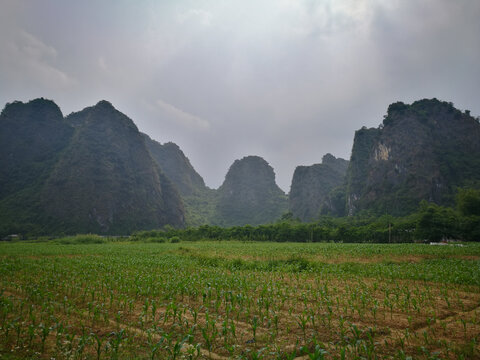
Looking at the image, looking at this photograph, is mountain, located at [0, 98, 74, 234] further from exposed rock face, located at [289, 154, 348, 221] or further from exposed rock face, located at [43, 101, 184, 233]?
exposed rock face, located at [289, 154, 348, 221]

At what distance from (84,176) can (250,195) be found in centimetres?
10214

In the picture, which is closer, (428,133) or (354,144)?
(428,133)

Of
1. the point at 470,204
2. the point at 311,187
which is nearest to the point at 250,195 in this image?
the point at 311,187

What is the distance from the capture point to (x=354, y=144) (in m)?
117

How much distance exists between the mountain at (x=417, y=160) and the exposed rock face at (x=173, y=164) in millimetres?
114973

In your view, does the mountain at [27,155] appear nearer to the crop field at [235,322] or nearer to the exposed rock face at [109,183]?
the exposed rock face at [109,183]

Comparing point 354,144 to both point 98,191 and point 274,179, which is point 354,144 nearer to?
point 274,179

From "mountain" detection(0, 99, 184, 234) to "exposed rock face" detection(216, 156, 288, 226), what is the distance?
4686 cm

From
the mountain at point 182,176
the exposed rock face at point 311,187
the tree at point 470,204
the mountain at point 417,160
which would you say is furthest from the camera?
the mountain at point 182,176

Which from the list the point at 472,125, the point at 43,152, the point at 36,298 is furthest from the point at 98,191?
the point at 472,125

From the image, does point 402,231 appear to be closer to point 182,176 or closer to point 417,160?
point 417,160

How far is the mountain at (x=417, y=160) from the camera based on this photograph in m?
74.4

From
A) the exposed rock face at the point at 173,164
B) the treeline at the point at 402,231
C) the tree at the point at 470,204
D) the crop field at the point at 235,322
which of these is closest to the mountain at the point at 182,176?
the exposed rock face at the point at 173,164

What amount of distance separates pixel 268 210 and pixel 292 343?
15613 centimetres
